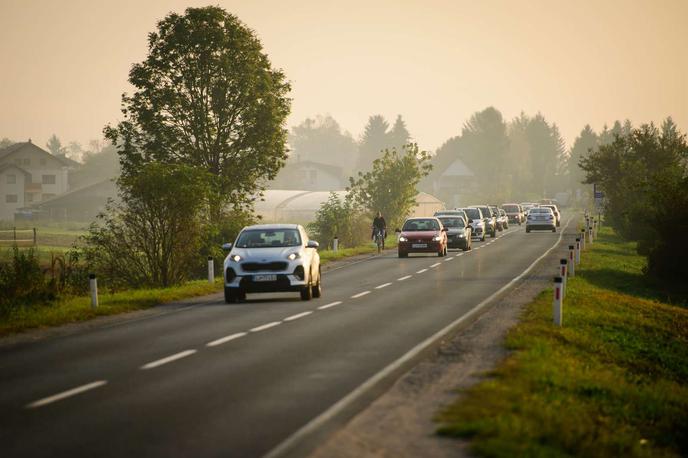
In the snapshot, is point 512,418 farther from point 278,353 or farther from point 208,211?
point 208,211

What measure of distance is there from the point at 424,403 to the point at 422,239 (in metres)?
31.0

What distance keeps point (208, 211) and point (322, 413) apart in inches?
877

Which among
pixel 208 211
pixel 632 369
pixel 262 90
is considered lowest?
pixel 632 369

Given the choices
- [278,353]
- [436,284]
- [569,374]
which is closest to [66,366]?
[278,353]

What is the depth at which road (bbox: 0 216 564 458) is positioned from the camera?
8.16 m

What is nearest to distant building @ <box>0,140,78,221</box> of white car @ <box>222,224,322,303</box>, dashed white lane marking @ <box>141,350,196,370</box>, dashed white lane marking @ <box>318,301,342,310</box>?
white car @ <box>222,224,322,303</box>

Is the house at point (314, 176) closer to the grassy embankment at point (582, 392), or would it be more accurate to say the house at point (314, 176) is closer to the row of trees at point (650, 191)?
the row of trees at point (650, 191)

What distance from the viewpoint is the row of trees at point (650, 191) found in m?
34.5

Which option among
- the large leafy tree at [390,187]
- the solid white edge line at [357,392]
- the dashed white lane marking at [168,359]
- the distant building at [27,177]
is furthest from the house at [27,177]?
the dashed white lane marking at [168,359]

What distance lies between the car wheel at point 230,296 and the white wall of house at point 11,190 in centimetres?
11148

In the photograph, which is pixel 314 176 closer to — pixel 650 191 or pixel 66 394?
pixel 650 191

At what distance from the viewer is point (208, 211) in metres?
30.9

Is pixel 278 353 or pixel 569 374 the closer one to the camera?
pixel 569 374

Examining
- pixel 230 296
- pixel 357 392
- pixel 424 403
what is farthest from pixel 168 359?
pixel 230 296
